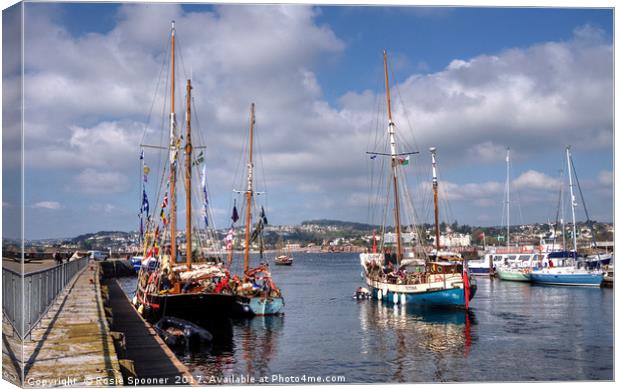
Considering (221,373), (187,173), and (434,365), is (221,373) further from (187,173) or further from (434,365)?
(187,173)

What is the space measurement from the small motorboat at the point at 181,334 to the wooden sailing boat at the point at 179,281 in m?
3.36

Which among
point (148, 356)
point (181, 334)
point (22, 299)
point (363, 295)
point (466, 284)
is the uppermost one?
point (22, 299)

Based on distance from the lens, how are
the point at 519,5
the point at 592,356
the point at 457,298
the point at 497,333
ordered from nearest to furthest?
the point at 519,5
the point at 592,356
the point at 497,333
the point at 457,298

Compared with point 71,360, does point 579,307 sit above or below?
below

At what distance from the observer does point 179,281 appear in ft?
99.8

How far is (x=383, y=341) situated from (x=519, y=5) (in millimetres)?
17118

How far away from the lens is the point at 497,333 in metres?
29.0

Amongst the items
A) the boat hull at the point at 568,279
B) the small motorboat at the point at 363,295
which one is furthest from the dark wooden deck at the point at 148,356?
the boat hull at the point at 568,279

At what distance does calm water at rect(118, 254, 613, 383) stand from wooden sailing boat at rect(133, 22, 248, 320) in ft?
4.81

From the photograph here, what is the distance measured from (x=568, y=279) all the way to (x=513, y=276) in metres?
11.0

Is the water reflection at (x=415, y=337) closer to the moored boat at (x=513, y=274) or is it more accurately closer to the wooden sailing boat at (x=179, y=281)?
the wooden sailing boat at (x=179, y=281)

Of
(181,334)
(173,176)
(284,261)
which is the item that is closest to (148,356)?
(181,334)

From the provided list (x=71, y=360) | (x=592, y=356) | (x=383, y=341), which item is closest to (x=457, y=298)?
(x=383, y=341)

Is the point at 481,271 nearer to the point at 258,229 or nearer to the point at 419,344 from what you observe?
the point at 258,229
